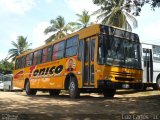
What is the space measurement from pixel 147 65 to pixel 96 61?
6.04m

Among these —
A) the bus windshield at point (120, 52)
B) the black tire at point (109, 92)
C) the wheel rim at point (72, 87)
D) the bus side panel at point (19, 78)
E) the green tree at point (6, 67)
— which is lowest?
the black tire at point (109, 92)

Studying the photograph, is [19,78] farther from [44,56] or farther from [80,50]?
[80,50]

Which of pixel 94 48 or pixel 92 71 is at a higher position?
pixel 94 48

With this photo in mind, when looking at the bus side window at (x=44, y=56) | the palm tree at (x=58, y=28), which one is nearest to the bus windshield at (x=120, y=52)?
the bus side window at (x=44, y=56)

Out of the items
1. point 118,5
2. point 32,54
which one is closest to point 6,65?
point 118,5

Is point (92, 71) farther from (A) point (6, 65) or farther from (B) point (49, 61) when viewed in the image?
(A) point (6, 65)

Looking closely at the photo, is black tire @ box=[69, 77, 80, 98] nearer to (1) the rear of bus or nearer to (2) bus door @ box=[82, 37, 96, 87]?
(2) bus door @ box=[82, 37, 96, 87]

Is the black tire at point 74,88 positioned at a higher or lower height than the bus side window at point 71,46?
lower

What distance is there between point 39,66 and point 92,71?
23.2ft

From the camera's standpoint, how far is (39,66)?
67.8 ft

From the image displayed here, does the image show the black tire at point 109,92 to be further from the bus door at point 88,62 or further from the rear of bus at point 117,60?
the bus door at point 88,62

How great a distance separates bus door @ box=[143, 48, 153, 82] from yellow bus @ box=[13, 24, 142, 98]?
3.07 m

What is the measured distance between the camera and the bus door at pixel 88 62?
1445 centimetres

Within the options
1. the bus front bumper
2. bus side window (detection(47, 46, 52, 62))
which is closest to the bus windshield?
the bus front bumper
